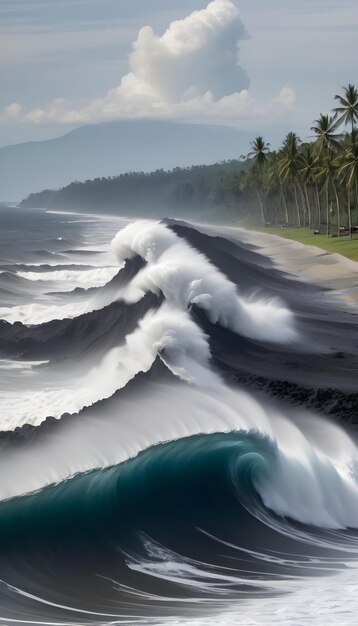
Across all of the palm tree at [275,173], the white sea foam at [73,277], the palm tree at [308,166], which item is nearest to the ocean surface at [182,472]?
the white sea foam at [73,277]

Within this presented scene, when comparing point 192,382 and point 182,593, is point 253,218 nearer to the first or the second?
point 192,382

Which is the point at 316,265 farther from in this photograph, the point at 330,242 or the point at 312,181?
the point at 312,181

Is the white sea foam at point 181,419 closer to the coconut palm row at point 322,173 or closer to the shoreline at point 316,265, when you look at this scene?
the shoreline at point 316,265

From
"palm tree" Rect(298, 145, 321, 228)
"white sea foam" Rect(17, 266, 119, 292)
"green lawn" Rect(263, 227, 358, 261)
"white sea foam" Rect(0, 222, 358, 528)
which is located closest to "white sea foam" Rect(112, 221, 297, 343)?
"white sea foam" Rect(0, 222, 358, 528)

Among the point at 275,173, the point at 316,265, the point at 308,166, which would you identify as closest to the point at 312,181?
the point at 308,166

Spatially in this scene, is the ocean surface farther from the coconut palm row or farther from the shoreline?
the coconut palm row

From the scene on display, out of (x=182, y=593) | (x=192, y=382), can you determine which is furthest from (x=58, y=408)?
(x=182, y=593)
